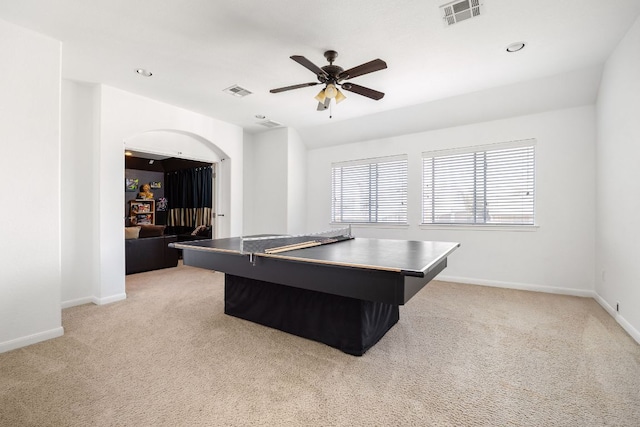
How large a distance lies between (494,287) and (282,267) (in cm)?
365

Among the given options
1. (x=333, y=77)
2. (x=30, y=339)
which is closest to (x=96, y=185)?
(x=30, y=339)

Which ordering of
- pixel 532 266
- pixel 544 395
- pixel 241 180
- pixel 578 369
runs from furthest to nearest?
pixel 241 180 → pixel 532 266 → pixel 578 369 → pixel 544 395

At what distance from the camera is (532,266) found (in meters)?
4.15

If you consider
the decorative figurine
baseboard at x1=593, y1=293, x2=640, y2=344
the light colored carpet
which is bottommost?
the light colored carpet

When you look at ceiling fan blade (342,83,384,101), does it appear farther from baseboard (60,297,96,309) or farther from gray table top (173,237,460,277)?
baseboard (60,297,96,309)

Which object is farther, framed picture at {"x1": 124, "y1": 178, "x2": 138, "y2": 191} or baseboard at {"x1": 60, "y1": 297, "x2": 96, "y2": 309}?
framed picture at {"x1": 124, "y1": 178, "x2": 138, "y2": 191}

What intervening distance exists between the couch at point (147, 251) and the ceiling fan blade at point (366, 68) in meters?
4.60

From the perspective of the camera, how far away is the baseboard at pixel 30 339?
242 centimetres

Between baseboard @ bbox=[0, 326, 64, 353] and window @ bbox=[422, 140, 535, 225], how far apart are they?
4.78 m

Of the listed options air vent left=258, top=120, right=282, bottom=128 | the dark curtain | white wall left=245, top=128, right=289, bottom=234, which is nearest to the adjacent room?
air vent left=258, top=120, right=282, bottom=128

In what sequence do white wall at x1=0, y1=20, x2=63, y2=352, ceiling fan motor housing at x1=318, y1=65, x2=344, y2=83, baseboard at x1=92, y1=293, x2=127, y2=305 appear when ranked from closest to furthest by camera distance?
1. white wall at x1=0, y1=20, x2=63, y2=352
2. ceiling fan motor housing at x1=318, y1=65, x2=344, y2=83
3. baseboard at x1=92, y1=293, x2=127, y2=305

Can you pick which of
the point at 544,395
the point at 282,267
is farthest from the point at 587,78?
the point at 282,267

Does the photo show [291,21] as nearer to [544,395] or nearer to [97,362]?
[97,362]

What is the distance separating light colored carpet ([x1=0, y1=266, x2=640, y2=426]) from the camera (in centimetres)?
162
